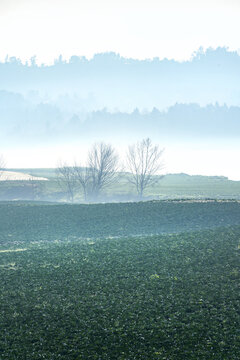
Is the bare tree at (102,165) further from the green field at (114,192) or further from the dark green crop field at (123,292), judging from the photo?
the dark green crop field at (123,292)

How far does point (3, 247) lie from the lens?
42562mm

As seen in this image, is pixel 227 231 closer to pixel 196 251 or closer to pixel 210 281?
pixel 196 251

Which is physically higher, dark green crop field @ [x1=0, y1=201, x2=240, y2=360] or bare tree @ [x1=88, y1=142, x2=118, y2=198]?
bare tree @ [x1=88, y1=142, x2=118, y2=198]

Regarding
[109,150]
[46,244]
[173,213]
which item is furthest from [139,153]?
[46,244]

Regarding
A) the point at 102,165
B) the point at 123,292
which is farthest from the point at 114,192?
the point at 123,292

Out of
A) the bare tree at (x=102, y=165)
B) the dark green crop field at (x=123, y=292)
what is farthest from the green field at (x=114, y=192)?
the dark green crop field at (x=123, y=292)

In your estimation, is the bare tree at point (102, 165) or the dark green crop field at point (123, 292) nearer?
the dark green crop field at point (123, 292)

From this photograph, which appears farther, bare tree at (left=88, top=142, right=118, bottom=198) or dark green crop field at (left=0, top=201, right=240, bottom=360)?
bare tree at (left=88, top=142, right=118, bottom=198)

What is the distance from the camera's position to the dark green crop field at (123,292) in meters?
19.1

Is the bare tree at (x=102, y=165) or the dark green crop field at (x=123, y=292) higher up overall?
the bare tree at (x=102, y=165)

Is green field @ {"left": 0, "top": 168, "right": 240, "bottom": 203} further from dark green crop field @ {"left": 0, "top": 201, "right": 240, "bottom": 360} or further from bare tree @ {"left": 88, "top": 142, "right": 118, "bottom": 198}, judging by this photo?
dark green crop field @ {"left": 0, "top": 201, "right": 240, "bottom": 360}

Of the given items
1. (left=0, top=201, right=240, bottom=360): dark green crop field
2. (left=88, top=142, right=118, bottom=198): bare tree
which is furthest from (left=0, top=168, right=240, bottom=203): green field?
(left=0, top=201, right=240, bottom=360): dark green crop field

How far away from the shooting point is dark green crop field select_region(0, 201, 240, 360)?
19141 mm

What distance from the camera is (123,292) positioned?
84.9 ft
